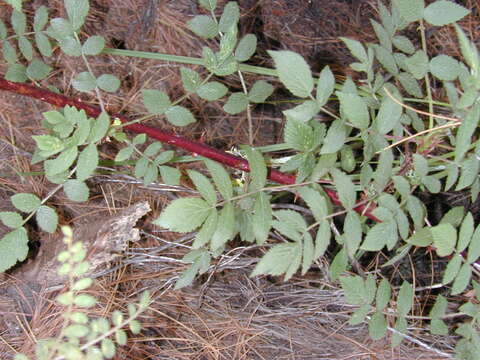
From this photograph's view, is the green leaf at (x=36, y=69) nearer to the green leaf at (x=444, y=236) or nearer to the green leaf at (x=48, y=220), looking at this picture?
the green leaf at (x=48, y=220)

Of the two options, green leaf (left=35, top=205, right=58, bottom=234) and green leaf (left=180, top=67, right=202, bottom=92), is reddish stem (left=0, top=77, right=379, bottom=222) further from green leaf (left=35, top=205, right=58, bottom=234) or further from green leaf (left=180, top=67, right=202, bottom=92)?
green leaf (left=35, top=205, right=58, bottom=234)

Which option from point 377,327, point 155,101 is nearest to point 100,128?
point 155,101

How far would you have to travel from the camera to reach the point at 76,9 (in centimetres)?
123

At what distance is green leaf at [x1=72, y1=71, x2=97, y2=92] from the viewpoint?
4.29 ft

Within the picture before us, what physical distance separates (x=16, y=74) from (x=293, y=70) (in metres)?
0.92

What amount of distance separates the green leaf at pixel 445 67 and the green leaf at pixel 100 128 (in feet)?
2.20

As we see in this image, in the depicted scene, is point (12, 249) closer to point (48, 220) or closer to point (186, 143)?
point (48, 220)

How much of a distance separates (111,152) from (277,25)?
0.78 metres

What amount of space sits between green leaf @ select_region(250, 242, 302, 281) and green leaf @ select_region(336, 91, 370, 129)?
0.27 meters

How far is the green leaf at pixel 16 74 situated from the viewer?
150cm

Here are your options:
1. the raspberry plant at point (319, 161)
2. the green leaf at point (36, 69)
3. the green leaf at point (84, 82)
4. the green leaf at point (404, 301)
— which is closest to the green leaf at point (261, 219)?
the raspberry plant at point (319, 161)

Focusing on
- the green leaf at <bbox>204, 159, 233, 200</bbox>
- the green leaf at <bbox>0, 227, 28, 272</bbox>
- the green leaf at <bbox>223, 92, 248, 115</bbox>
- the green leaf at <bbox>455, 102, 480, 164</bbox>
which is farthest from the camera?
the green leaf at <bbox>223, 92, 248, 115</bbox>

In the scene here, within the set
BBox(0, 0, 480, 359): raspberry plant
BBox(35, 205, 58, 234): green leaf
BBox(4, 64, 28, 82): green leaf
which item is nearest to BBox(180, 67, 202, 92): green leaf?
BBox(0, 0, 480, 359): raspberry plant

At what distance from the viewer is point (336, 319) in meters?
1.68
